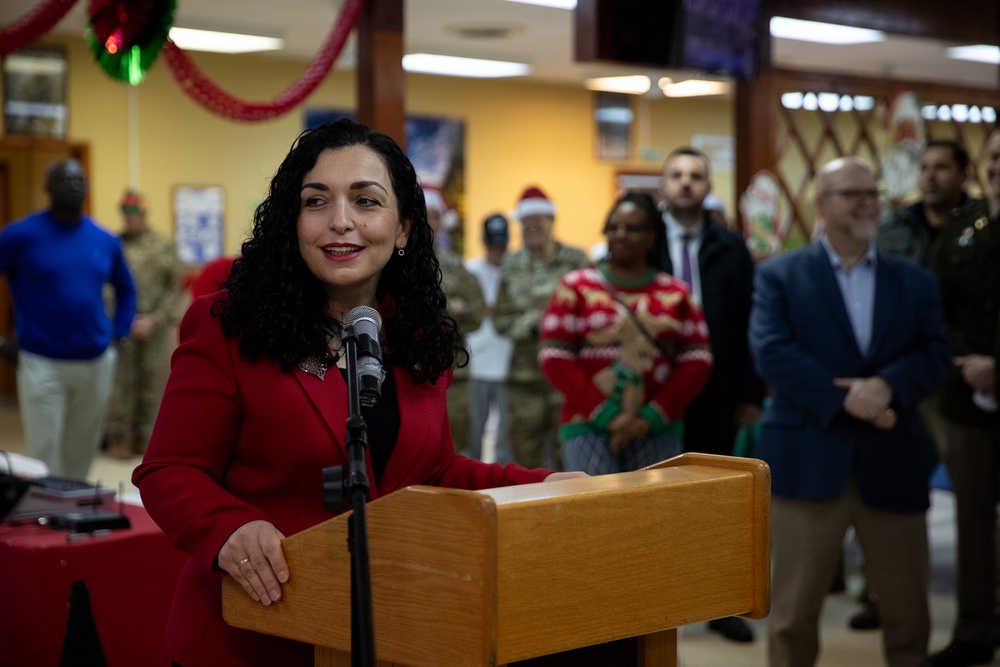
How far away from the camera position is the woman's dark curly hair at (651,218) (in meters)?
4.27

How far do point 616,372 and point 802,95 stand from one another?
3.15 metres

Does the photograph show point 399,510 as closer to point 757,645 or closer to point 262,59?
point 757,645

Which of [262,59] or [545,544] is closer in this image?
[545,544]

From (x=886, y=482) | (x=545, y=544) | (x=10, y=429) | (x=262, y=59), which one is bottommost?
(x=10, y=429)

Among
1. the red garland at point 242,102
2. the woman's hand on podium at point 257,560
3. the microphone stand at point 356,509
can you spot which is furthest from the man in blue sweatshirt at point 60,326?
the microphone stand at point 356,509

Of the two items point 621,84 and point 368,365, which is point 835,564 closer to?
point 368,365

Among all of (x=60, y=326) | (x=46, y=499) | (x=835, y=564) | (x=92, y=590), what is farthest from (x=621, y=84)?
(x=92, y=590)

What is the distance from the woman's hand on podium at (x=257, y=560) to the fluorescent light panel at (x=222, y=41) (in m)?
8.79

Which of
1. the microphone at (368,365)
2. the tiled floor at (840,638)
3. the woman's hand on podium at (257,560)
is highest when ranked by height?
the microphone at (368,365)

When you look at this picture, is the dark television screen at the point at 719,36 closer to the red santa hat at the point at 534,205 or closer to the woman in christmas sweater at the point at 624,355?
the red santa hat at the point at 534,205

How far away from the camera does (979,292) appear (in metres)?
4.32

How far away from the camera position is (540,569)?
139 centimetres

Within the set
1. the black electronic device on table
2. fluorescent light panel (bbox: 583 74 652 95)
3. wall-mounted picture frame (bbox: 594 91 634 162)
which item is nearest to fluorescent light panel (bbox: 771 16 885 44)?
fluorescent light panel (bbox: 583 74 652 95)

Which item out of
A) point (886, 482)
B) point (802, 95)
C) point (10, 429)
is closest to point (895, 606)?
point (886, 482)
